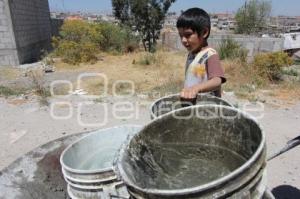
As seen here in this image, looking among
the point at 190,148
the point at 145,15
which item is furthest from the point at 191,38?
the point at 145,15

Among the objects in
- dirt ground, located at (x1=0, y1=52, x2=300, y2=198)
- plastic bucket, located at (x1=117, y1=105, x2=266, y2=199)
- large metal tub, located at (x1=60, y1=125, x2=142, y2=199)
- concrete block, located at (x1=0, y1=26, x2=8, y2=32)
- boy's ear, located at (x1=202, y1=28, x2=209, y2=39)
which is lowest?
dirt ground, located at (x1=0, y1=52, x2=300, y2=198)

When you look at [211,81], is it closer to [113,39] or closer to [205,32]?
[205,32]

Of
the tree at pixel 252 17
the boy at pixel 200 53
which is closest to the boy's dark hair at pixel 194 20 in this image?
the boy at pixel 200 53

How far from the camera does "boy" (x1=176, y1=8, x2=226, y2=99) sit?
1753 millimetres

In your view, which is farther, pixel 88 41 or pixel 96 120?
pixel 88 41

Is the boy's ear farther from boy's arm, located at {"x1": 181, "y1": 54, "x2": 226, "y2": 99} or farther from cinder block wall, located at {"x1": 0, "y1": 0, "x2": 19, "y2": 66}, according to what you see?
cinder block wall, located at {"x1": 0, "y1": 0, "x2": 19, "y2": 66}

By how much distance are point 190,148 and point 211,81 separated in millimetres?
470

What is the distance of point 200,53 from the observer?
188 centimetres

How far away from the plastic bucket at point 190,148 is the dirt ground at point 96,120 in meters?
1.70

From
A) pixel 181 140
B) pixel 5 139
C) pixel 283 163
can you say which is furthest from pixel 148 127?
pixel 5 139

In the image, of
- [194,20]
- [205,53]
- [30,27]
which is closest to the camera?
[194,20]

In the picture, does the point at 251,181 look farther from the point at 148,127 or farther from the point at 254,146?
the point at 148,127

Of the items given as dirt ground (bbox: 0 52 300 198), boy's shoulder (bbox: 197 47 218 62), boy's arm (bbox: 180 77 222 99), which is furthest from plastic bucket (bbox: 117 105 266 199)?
dirt ground (bbox: 0 52 300 198)

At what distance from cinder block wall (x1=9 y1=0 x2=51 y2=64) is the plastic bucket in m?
9.84
